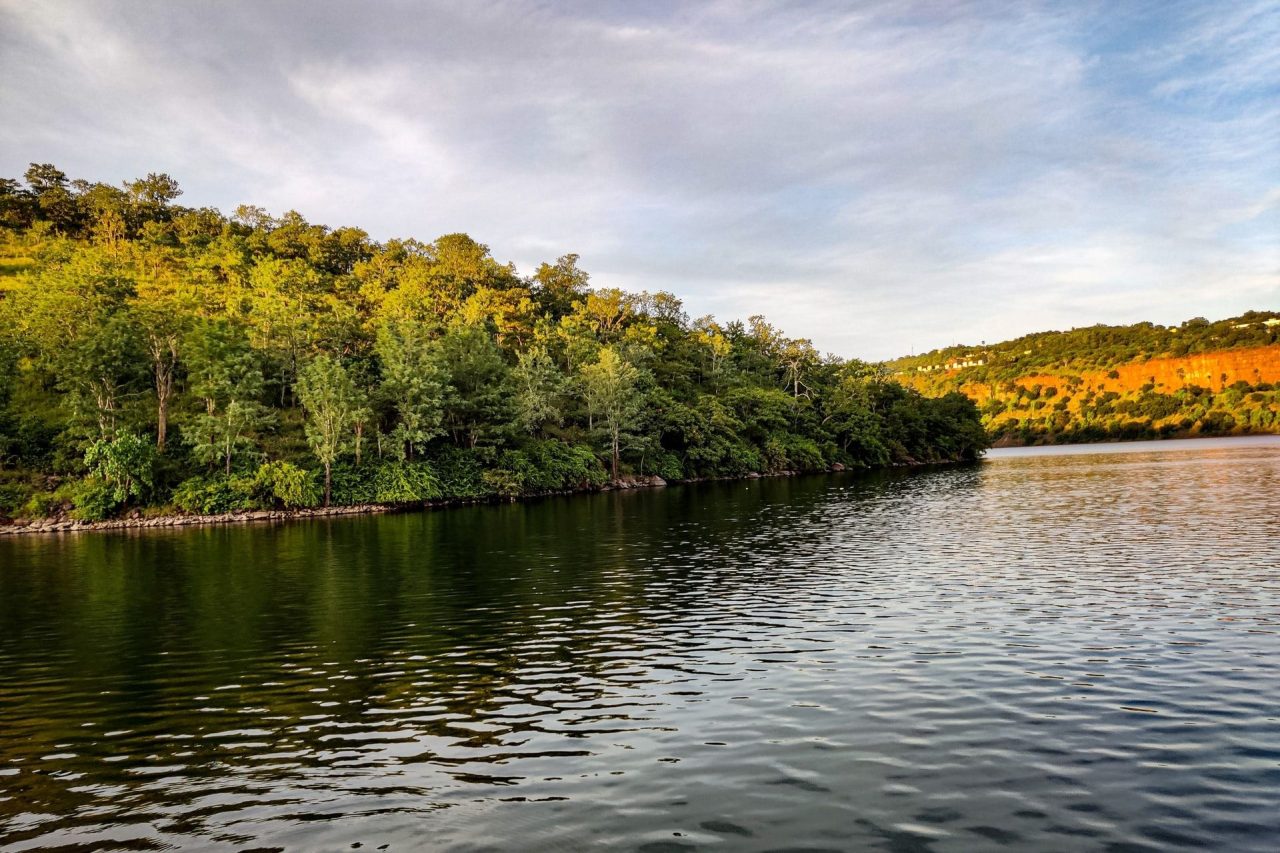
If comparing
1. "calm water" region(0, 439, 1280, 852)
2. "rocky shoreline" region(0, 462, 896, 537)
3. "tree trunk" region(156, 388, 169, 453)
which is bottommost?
"calm water" region(0, 439, 1280, 852)

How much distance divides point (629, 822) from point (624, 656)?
30.2 ft

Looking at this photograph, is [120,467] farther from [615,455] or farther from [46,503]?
[615,455]

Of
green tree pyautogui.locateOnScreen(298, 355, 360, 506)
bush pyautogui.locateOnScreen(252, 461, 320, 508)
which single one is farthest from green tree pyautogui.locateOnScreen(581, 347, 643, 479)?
bush pyautogui.locateOnScreen(252, 461, 320, 508)

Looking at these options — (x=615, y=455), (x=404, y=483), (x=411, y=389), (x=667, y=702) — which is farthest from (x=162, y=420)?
(x=667, y=702)

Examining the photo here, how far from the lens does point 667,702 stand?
15.3 meters

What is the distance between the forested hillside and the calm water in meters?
37.8

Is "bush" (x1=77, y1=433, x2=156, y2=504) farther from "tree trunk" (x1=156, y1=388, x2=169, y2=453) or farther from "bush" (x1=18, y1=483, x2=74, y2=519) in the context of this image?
"tree trunk" (x1=156, y1=388, x2=169, y2=453)

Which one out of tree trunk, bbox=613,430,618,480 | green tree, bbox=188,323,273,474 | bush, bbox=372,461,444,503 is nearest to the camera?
green tree, bbox=188,323,273,474

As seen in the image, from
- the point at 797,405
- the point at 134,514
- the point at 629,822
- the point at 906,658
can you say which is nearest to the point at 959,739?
the point at 906,658

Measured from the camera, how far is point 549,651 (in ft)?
65.3

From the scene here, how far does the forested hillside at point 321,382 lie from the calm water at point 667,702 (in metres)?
37.8

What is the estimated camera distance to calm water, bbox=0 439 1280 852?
33.1 feet

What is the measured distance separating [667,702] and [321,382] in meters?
68.5

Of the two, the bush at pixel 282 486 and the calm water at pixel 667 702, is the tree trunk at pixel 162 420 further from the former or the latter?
the calm water at pixel 667 702
